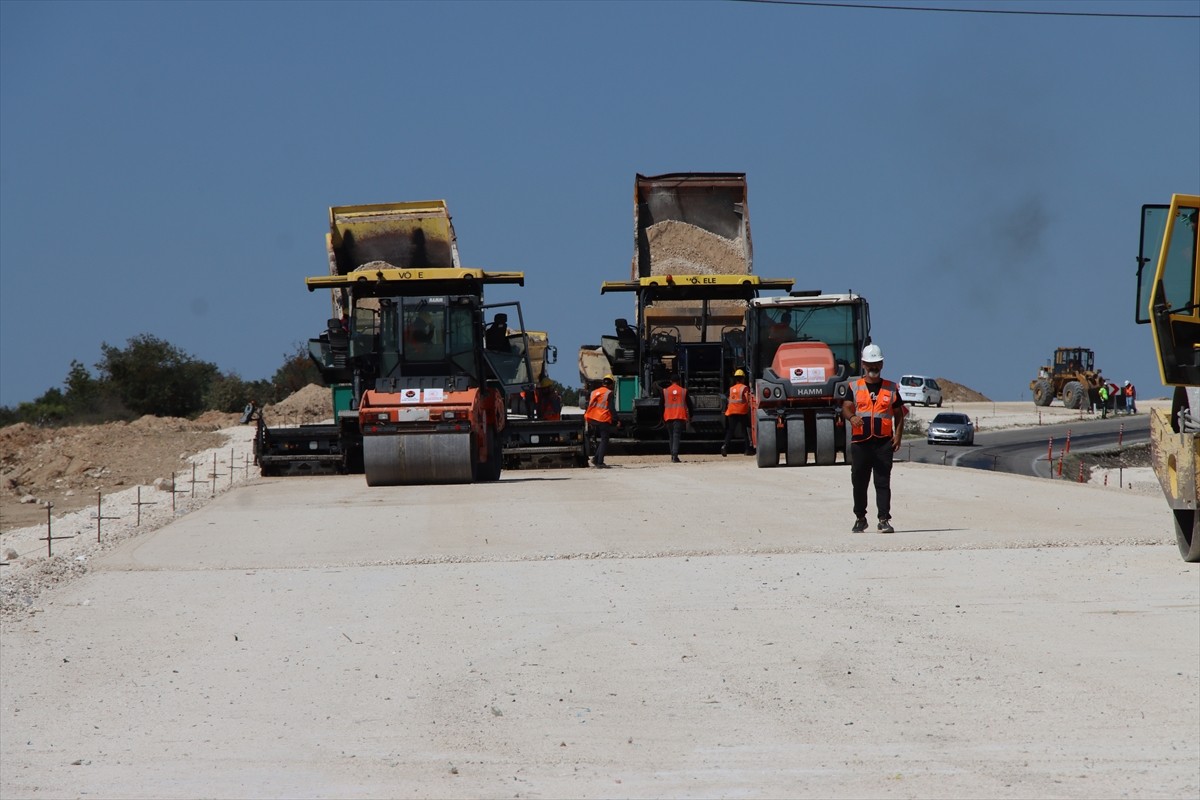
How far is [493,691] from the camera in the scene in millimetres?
8469

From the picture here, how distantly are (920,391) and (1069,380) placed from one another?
29.0 ft

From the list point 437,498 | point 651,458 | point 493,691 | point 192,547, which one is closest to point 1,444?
point 651,458

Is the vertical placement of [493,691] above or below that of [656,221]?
below

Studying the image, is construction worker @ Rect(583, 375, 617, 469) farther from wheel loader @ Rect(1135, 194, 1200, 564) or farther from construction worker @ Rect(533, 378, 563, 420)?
wheel loader @ Rect(1135, 194, 1200, 564)

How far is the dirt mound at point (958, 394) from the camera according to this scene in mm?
87875

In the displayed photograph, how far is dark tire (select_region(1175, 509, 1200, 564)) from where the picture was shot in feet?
38.1

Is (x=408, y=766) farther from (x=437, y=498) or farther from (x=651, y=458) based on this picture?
(x=651, y=458)

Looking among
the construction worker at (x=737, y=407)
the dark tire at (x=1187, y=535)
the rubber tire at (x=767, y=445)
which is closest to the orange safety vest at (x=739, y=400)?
the construction worker at (x=737, y=407)

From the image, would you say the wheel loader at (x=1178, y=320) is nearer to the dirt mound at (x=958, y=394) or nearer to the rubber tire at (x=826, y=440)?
the rubber tire at (x=826, y=440)

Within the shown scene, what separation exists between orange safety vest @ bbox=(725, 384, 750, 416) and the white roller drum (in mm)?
7089

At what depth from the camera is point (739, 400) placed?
1034 inches

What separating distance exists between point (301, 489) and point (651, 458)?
8928 millimetres

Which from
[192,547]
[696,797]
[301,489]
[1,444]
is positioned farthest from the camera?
[1,444]

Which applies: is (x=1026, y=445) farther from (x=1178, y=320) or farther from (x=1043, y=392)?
(x=1178, y=320)
